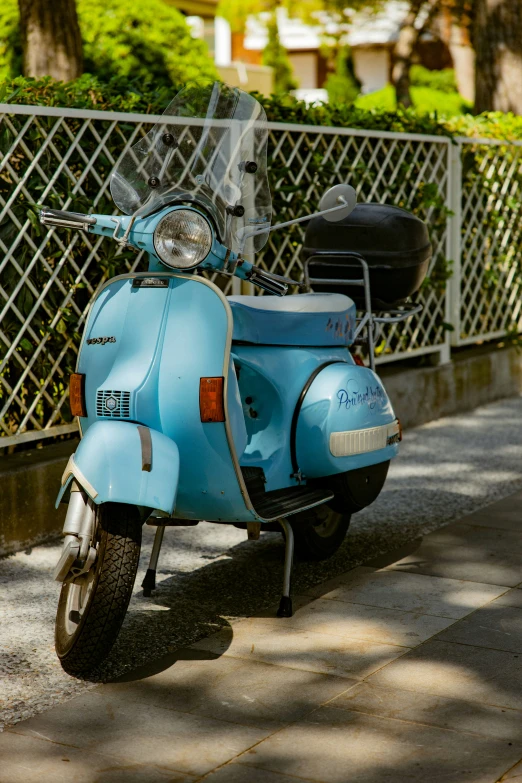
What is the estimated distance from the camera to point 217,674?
348cm

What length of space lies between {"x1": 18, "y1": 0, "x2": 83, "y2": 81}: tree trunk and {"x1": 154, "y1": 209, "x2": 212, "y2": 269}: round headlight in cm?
453

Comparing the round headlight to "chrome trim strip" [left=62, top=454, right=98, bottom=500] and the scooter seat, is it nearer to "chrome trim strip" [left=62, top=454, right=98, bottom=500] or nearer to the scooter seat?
the scooter seat

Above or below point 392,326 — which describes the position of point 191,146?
above

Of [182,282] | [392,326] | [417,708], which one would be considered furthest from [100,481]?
[392,326]

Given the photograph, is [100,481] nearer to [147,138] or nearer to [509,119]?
[147,138]

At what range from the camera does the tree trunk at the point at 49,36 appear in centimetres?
769

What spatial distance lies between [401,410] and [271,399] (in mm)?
3163

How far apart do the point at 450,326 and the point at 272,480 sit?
3.90 m

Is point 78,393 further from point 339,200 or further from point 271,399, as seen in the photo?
point 339,200

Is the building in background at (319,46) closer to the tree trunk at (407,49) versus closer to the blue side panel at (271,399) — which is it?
the tree trunk at (407,49)

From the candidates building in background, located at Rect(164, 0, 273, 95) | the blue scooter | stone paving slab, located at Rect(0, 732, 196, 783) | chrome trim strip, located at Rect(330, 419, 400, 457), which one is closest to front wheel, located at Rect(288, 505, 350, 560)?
the blue scooter

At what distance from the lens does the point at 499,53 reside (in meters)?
10.2

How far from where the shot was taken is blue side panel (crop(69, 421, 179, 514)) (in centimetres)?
335

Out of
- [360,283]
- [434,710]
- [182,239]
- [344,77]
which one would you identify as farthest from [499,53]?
[344,77]
